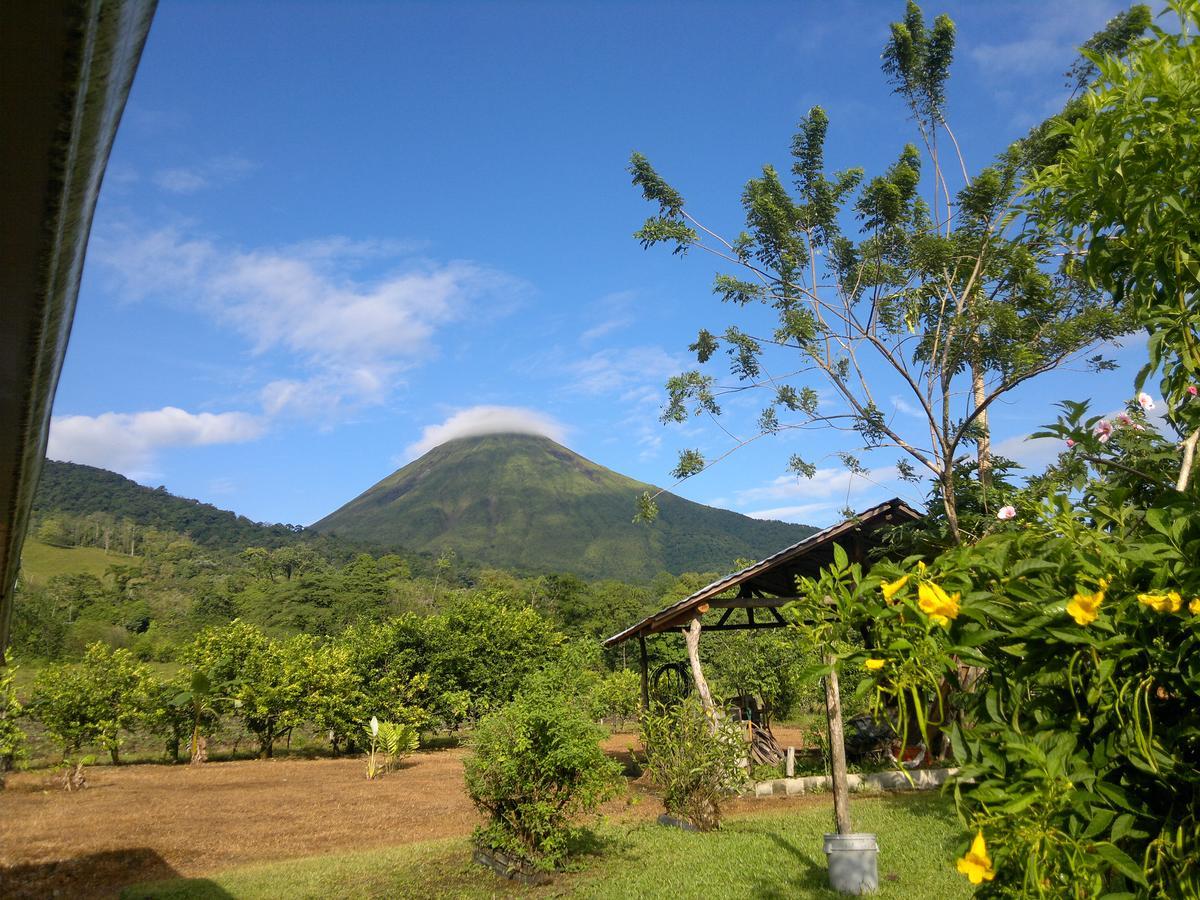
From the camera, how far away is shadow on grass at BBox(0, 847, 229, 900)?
273 inches

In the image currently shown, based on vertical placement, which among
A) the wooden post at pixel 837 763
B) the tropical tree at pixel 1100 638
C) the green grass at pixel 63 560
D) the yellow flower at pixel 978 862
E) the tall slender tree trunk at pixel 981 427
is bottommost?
the wooden post at pixel 837 763

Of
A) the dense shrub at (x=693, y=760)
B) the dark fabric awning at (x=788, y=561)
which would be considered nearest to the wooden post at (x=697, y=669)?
the dark fabric awning at (x=788, y=561)

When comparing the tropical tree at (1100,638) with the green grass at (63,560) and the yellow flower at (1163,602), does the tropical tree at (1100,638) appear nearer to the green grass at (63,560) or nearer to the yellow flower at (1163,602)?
the yellow flower at (1163,602)

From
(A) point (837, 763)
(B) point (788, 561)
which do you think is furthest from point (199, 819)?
(B) point (788, 561)

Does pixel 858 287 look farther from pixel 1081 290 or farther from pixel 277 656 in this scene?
pixel 277 656

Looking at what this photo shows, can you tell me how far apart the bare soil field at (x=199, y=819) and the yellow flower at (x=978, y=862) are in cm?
853

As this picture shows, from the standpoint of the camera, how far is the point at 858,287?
33.7 feet

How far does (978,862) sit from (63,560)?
9645cm

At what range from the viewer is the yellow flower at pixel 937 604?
A: 1.19 m

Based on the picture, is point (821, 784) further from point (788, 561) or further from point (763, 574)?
point (788, 561)

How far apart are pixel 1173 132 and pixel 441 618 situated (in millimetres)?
24003

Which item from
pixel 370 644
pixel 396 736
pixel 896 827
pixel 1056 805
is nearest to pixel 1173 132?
pixel 1056 805

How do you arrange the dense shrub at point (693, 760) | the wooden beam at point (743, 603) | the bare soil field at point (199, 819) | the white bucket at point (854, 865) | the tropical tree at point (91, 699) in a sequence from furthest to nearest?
1. the tropical tree at point (91, 699)
2. the wooden beam at point (743, 603)
3. the dense shrub at point (693, 760)
4. the bare soil field at point (199, 819)
5. the white bucket at point (854, 865)

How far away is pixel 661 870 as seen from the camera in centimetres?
712
